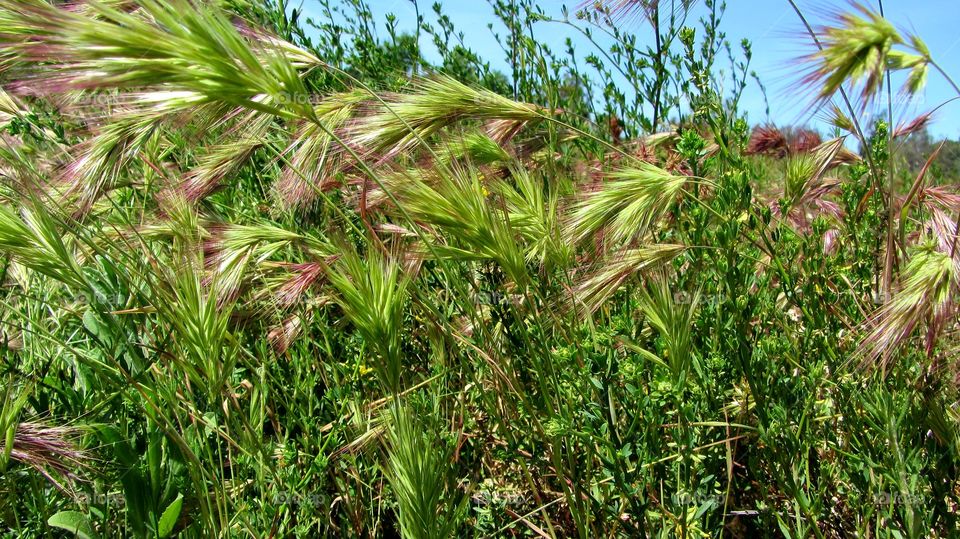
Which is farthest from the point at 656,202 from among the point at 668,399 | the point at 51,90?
the point at 51,90

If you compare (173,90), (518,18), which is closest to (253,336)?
(173,90)

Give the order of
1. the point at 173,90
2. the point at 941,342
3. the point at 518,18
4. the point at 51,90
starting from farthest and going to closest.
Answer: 1. the point at 518,18
2. the point at 941,342
3. the point at 173,90
4. the point at 51,90

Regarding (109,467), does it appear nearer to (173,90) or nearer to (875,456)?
(173,90)

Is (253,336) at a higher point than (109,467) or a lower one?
higher

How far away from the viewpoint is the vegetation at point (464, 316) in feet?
4.57

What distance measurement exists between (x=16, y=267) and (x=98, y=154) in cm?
95

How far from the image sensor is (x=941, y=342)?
5.15 ft

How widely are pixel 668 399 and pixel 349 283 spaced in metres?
0.75

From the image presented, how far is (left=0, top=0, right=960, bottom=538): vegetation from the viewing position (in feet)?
4.57

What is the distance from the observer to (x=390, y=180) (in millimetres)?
1644

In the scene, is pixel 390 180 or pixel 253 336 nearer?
pixel 390 180

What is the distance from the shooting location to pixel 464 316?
7.48 ft

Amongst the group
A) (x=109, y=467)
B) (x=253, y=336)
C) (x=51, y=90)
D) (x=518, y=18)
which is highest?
(x=518, y=18)

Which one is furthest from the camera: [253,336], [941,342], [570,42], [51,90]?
[570,42]
